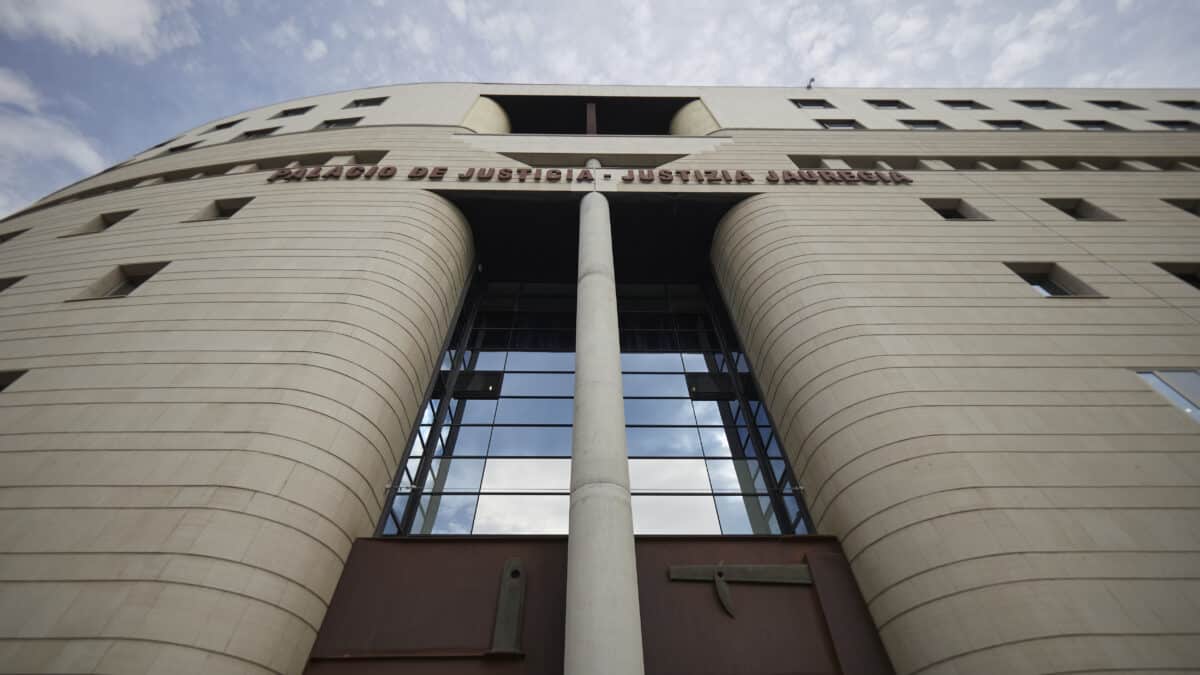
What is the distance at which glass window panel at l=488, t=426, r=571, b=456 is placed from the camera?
1583 centimetres

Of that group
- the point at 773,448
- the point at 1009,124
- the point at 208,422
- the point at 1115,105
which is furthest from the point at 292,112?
the point at 1115,105

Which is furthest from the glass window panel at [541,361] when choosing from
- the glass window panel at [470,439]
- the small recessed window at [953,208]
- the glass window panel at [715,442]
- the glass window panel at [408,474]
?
the small recessed window at [953,208]

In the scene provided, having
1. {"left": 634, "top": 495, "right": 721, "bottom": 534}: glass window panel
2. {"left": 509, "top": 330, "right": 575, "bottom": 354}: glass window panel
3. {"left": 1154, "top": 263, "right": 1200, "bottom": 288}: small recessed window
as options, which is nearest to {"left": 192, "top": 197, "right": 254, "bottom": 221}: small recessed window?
{"left": 509, "top": 330, "right": 575, "bottom": 354}: glass window panel

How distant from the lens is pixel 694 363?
19828 mm

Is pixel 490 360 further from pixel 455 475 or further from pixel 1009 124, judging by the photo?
pixel 1009 124

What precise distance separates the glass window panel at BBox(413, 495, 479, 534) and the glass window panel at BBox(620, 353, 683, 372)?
7.90 metres

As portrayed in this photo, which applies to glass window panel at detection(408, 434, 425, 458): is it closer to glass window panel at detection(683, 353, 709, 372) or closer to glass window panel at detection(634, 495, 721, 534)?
glass window panel at detection(634, 495, 721, 534)

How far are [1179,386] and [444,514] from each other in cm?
1944

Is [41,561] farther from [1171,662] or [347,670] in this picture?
[1171,662]

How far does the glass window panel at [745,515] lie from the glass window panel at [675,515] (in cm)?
26

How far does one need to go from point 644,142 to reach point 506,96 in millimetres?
11221

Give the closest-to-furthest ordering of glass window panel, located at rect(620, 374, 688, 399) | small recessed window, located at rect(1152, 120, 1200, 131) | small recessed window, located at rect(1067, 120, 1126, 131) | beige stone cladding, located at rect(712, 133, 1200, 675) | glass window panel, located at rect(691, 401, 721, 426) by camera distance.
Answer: beige stone cladding, located at rect(712, 133, 1200, 675)
glass window panel, located at rect(691, 401, 721, 426)
glass window panel, located at rect(620, 374, 688, 399)
small recessed window, located at rect(1067, 120, 1126, 131)
small recessed window, located at rect(1152, 120, 1200, 131)

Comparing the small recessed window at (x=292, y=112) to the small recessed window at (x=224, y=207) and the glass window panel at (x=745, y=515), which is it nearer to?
the small recessed window at (x=224, y=207)

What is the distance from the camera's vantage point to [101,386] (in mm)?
11922
